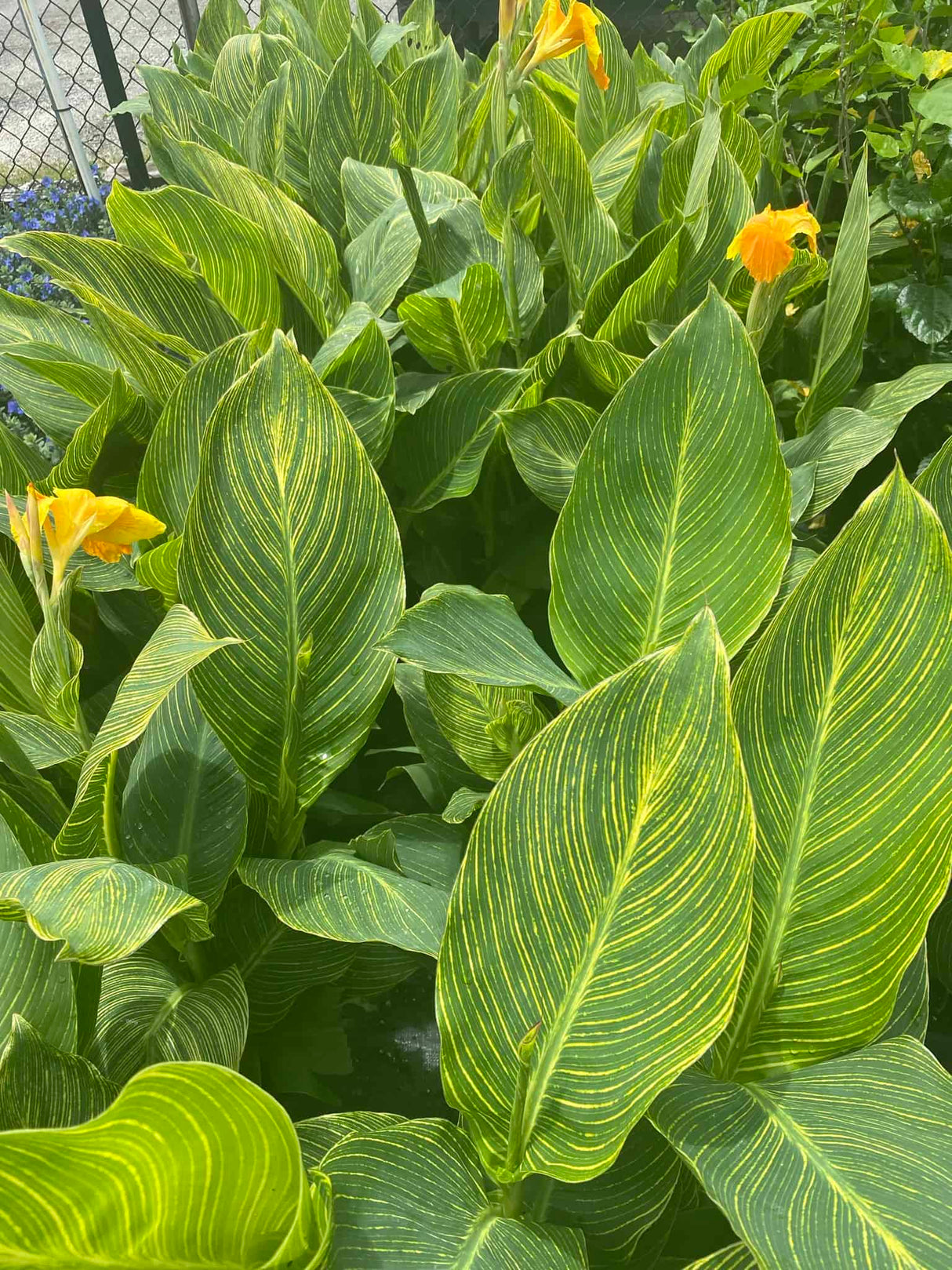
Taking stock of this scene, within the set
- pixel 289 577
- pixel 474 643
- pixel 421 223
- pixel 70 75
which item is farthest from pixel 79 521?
pixel 70 75

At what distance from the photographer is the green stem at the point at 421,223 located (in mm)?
812

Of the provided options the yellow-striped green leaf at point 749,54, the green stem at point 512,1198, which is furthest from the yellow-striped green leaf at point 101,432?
the yellow-striped green leaf at point 749,54

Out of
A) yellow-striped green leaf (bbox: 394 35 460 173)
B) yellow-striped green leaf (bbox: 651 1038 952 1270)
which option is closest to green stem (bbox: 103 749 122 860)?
yellow-striped green leaf (bbox: 651 1038 952 1270)

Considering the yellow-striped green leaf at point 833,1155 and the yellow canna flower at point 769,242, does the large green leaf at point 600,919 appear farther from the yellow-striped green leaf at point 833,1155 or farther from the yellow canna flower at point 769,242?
the yellow canna flower at point 769,242

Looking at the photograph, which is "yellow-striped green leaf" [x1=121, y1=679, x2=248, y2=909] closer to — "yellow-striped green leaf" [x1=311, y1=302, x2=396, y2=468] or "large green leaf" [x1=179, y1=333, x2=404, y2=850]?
"large green leaf" [x1=179, y1=333, x2=404, y2=850]

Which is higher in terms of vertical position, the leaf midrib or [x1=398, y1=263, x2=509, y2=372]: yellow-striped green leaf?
[x1=398, y1=263, x2=509, y2=372]: yellow-striped green leaf

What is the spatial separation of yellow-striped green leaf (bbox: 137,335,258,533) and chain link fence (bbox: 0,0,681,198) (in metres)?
3.50

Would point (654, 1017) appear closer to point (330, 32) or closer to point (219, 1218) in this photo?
point (219, 1218)

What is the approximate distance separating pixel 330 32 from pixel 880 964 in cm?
141

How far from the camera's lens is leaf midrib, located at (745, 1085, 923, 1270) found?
15.3 inches

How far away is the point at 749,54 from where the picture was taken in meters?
1.15

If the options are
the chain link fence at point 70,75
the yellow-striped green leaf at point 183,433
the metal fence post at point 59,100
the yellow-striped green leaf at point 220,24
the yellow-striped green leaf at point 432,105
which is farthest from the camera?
the chain link fence at point 70,75

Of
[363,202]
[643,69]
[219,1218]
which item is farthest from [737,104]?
[219,1218]

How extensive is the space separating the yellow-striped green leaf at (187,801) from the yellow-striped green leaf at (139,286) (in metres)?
0.31
